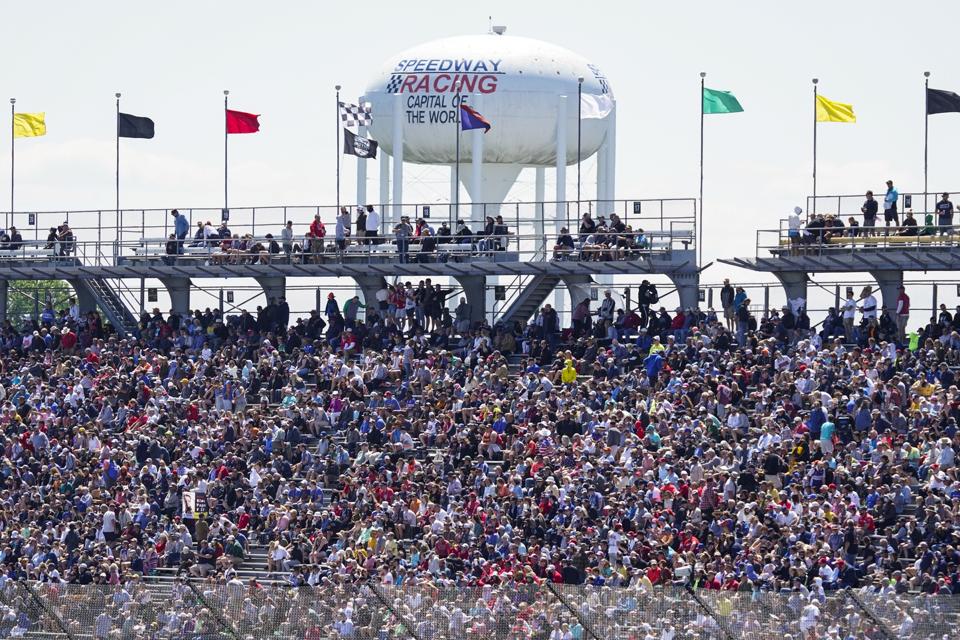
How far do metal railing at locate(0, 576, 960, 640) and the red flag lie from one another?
95.3 ft

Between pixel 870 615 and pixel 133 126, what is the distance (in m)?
35.2

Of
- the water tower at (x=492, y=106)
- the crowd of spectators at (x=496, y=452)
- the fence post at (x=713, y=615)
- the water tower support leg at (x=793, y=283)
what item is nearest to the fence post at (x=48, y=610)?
the crowd of spectators at (x=496, y=452)

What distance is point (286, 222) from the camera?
54.4m

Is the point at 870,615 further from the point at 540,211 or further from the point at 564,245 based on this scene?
the point at 540,211

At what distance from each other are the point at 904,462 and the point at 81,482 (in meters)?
16.3

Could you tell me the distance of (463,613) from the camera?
2795 cm

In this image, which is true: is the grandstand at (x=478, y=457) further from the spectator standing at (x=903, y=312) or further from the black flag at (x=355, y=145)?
the black flag at (x=355, y=145)

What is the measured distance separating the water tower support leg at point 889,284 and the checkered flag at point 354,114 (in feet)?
53.0

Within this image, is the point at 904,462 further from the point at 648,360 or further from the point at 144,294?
the point at 144,294

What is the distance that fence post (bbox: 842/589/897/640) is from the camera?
26.9 meters

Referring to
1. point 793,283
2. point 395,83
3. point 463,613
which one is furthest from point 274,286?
point 463,613

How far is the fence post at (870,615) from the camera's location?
2686 cm

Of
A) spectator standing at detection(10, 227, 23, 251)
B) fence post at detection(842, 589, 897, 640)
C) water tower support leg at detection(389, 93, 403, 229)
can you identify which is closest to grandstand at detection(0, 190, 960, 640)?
fence post at detection(842, 589, 897, 640)

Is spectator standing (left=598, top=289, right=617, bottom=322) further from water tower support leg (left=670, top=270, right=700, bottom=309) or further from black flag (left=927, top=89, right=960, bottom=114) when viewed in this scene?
black flag (left=927, top=89, right=960, bottom=114)
